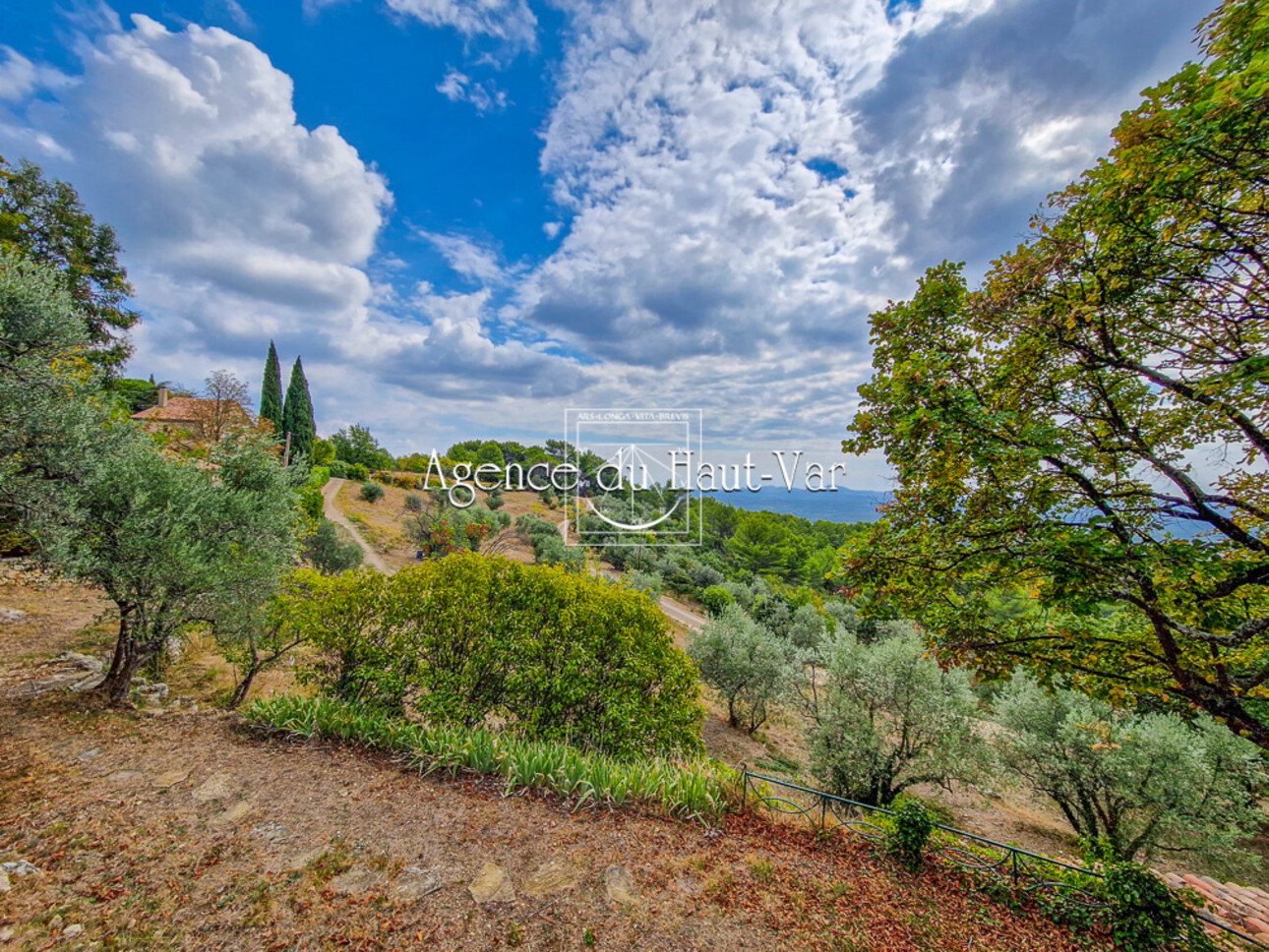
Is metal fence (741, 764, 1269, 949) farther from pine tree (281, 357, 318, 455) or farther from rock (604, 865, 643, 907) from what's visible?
pine tree (281, 357, 318, 455)

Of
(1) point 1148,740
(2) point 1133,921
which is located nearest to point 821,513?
(1) point 1148,740

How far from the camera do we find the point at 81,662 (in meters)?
6.56

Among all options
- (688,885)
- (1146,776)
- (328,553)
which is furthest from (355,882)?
(328,553)

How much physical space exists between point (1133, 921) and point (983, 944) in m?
1.30

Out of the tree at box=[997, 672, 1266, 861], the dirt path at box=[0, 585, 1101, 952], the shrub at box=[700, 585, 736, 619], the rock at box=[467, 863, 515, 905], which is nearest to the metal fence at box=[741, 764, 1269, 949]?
the dirt path at box=[0, 585, 1101, 952]

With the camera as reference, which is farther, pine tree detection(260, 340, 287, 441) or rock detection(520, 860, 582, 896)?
pine tree detection(260, 340, 287, 441)

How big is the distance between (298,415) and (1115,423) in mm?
42394

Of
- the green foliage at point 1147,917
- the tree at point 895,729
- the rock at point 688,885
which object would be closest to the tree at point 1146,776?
the tree at point 895,729

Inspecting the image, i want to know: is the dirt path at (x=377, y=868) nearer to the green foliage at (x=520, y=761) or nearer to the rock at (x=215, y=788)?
the rock at (x=215, y=788)

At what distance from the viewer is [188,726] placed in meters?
5.37

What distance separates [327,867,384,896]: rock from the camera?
317 cm

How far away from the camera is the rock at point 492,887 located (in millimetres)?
3262

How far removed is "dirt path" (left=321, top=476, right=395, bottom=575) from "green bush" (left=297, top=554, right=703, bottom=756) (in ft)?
36.3

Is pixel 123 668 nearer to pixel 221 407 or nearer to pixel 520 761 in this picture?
pixel 520 761
